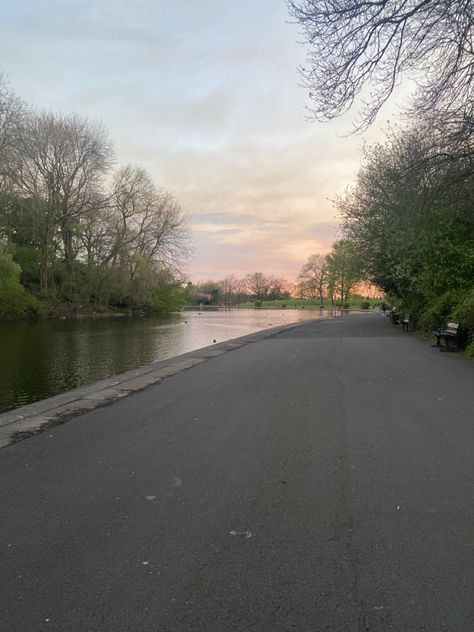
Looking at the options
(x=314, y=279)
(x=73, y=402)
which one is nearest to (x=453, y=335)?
(x=73, y=402)

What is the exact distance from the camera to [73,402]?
8.17 meters

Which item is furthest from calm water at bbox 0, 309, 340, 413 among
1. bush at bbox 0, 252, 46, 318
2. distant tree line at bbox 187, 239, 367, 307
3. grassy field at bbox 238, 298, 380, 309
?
grassy field at bbox 238, 298, 380, 309

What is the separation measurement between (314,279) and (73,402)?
343ft

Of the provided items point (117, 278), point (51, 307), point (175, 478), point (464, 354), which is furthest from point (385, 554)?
point (117, 278)

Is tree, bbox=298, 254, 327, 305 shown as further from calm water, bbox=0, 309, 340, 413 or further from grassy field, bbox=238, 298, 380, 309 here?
calm water, bbox=0, 309, 340, 413

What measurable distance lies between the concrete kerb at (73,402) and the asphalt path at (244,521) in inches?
16.9

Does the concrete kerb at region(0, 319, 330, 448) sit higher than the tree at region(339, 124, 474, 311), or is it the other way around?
the tree at region(339, 124, 474, 311)

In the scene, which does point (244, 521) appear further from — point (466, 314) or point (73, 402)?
point (466, 314)

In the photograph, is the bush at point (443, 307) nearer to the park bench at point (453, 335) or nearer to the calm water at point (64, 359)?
the park bench at point (453, 335)

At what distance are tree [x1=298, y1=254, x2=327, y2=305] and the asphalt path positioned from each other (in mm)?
101146

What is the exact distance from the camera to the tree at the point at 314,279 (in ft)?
354

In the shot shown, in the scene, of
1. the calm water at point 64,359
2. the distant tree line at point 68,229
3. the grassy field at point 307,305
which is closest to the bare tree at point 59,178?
the distant tree line at point 68,229

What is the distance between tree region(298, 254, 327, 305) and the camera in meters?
108

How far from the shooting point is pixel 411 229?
16.5 metres
